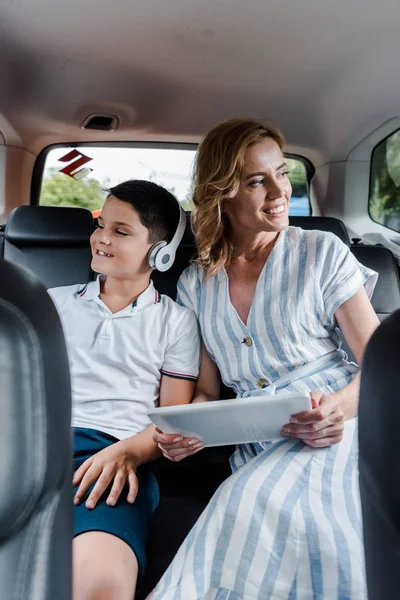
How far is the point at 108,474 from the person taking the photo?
4.16 feet

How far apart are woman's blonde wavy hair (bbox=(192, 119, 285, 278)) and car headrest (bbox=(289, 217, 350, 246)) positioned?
36cm

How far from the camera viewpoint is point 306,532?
99cm

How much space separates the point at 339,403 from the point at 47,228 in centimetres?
112

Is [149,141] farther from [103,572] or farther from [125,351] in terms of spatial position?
[103,572]

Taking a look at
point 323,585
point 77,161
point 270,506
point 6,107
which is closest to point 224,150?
point 270,506

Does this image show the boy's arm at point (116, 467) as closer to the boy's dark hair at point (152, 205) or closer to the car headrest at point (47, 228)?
the boy's dark hair at point (152, 205)

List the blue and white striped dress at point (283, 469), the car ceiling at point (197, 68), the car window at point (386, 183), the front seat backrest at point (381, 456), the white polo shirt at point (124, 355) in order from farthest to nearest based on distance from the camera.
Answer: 1. the car window at point (386, 183)
2. the car ceiling at point (197, 68)
3. the white polo shirt at point (124, 355)
4. the blue and white striped dress at point (283, 469)
5. the front seat backrest at point (381, 456)

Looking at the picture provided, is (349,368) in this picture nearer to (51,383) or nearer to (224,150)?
(224,150)

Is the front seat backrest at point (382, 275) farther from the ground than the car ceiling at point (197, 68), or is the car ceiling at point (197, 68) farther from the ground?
the car ceiling at point (197, 68)

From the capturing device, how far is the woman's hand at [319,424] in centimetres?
116

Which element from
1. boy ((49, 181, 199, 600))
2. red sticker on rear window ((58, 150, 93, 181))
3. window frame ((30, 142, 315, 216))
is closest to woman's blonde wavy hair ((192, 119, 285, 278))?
boy ((49, 181, 199, 600))

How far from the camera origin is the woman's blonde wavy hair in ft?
5.02

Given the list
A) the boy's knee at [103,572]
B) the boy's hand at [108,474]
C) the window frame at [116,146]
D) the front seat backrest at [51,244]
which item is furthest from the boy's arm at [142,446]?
the window frame at [116,146]

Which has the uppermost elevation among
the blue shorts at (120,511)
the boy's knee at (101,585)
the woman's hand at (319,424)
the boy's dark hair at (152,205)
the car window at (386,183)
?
the car window at (386,183)
